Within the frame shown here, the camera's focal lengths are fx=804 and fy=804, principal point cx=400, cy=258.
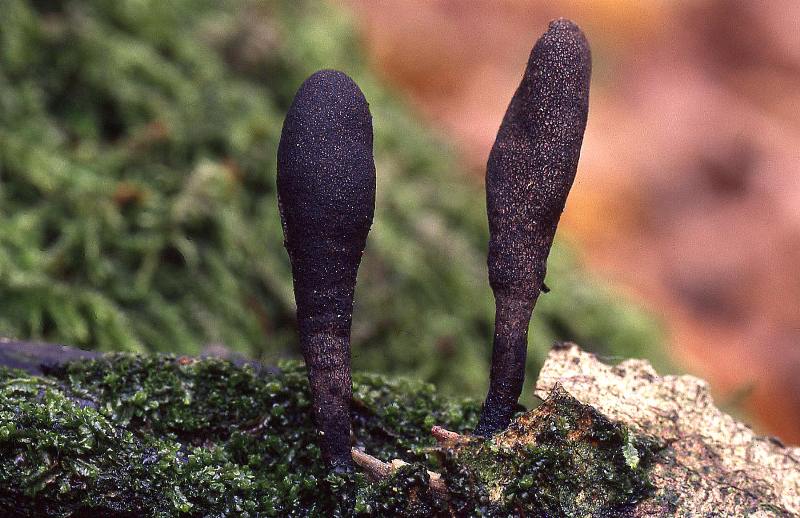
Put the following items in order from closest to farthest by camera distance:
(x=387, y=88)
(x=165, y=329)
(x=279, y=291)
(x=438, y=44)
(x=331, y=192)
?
1. (x=331, y=192)
2. (x=165, y=329)
3. (x=279, y=291)
4. (x=387, y=88)
5. (x=438, y=44)

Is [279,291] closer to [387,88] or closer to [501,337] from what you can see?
[501,337]

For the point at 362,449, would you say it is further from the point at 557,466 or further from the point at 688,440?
the point at 688,440

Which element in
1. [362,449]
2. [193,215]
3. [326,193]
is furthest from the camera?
[193,215]

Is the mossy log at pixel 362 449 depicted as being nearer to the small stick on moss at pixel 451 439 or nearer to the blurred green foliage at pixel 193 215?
the small stick on moss at pixel 451 439

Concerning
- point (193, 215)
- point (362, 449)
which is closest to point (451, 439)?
point (362, 449)

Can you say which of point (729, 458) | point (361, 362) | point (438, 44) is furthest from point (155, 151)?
point (438, 44)

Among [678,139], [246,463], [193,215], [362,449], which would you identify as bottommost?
[246,463]

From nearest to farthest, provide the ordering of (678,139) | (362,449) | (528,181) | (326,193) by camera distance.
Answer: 1. (326,193)
2. (528,181)
3. (362,449)
4. (678,139)

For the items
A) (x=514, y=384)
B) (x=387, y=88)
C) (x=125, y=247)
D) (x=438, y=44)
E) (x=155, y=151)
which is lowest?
(x=514, y=384)
